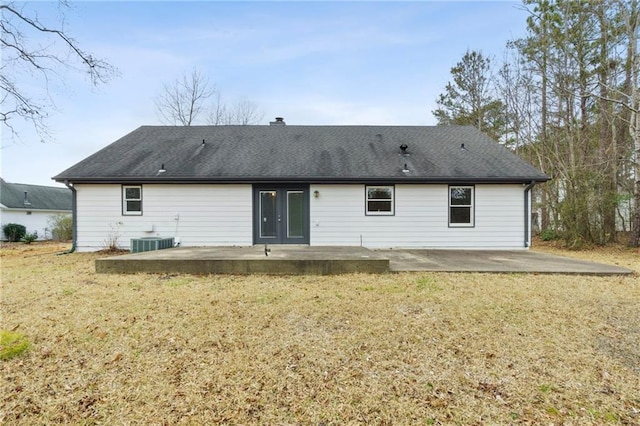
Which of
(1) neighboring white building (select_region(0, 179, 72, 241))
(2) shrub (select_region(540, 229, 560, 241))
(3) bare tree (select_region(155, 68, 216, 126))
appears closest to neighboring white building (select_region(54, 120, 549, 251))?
(2) shrub (select_region(540, 229, 560, 241))

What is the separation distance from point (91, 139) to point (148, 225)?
12.2m

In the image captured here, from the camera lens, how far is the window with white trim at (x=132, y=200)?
10172mm

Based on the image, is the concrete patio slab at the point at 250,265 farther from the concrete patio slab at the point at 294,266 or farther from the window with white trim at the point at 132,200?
the window with white trim at the point at 132,200

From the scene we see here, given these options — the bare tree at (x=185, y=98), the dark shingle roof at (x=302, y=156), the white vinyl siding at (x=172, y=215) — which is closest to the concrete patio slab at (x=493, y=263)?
the dark shingle roof at (x=302, y=156)

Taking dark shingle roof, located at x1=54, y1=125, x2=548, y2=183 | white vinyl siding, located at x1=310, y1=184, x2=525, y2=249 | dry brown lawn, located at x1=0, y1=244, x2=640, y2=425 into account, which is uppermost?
dark shingle roof, located at x1=54, y1=125, x2=548, y2=183

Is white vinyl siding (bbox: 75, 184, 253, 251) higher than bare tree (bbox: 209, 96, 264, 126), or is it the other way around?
bare tree (bbox: 209, 96, 264, 126)

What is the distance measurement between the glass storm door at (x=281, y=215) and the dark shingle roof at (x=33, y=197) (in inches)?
895

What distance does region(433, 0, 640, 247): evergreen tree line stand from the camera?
11.0 meters

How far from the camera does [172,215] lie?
399 inches

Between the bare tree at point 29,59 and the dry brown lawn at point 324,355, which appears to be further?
the bare tree at point 29,59

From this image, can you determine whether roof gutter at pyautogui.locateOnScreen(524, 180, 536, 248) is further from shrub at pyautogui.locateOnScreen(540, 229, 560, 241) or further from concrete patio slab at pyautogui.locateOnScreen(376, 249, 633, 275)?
shrub at pyautogui.locateOnScreen(540, 229, 560, 241)

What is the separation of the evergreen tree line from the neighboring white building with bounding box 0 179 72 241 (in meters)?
29.7

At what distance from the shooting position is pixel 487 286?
560 cm

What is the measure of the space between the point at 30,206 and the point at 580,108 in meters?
34.9
